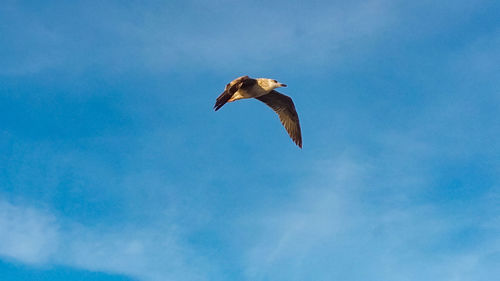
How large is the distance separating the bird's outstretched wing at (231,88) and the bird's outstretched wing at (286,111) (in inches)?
233

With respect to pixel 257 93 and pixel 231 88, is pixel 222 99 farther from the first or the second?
pixel 257 93

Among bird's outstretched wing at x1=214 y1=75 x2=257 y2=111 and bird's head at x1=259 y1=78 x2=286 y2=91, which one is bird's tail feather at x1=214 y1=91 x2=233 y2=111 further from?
bird's head at x1=259 y1=78 x2=286 y2=91

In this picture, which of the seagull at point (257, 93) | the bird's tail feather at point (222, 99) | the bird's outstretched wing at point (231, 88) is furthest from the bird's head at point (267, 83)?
the bird's tail feather at point (222, 99)

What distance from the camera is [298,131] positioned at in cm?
3350

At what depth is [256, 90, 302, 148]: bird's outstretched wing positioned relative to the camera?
3203 cm

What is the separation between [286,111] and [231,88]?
825cm

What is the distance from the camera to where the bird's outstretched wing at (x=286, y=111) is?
105 feet

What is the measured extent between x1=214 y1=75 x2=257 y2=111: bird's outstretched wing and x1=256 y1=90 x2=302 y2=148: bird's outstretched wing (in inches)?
233

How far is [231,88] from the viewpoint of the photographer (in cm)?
2564

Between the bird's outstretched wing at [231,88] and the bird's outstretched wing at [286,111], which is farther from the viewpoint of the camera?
the bird's outstretched wing at [286,111]

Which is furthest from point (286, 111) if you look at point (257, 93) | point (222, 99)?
point (222, 99)

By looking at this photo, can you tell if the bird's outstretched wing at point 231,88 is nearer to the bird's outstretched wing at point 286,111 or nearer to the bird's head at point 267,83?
the bird's head at point 267,83

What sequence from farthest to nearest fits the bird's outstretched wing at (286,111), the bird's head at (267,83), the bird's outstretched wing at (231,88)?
the bird's outstretched wing at (286,111) → the bird's head at (267,83) → the bird's outstretched wing at (231,88)

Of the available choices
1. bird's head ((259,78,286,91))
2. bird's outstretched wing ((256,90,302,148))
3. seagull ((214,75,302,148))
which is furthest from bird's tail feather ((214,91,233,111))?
bird's outstretched wing ((256,90,302,148))
